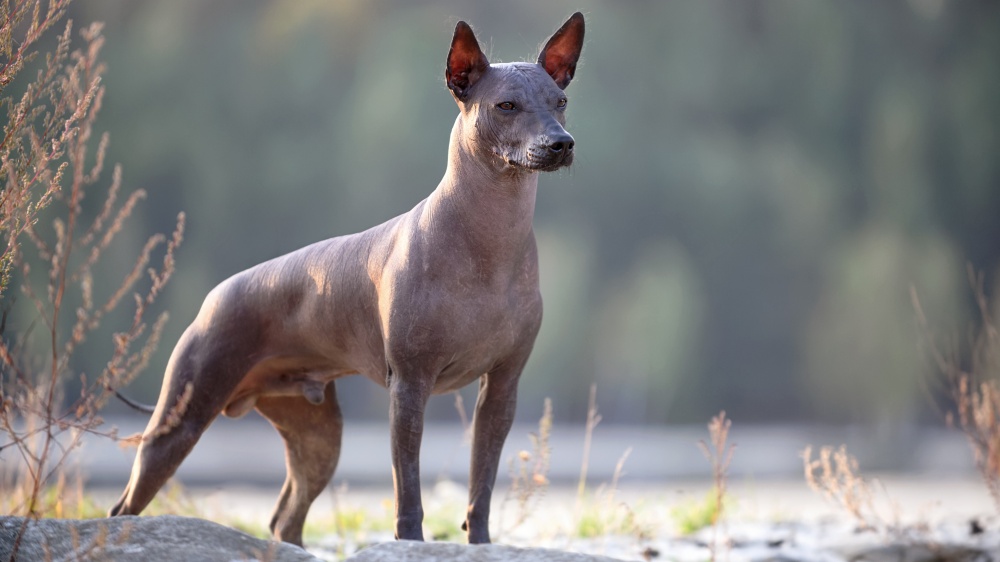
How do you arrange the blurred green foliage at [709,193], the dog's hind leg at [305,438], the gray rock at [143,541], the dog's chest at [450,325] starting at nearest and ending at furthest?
the gray rock at [143,541] → the dog's chest at [450,325] → the dog's hind leg at [305,438] → the blurred green foliage at [709,193]

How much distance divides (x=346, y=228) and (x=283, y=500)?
43.0ft

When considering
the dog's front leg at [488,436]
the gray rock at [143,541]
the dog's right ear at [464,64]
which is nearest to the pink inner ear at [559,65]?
the dog's right ear at [464,64]

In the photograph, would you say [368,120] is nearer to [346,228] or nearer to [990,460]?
[346,228]

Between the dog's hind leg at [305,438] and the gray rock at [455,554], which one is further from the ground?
the dog's hind leg at [305,438]

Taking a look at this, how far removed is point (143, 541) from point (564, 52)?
2.00 meters

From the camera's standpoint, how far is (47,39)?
600 inches

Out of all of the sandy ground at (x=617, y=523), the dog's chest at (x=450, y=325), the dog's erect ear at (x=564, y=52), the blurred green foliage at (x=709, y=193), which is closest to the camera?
the dog's chest at (x=450, y=325)

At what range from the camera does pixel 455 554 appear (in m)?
2.77

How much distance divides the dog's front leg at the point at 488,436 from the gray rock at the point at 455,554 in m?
0.67

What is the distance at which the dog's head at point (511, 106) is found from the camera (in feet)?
10.1

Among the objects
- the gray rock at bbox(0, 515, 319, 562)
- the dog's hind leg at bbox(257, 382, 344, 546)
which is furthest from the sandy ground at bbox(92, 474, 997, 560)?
the gray rock at bbox(0, 515, 319, 562)

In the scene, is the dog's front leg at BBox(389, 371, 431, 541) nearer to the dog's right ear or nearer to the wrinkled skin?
the wrinkled skin

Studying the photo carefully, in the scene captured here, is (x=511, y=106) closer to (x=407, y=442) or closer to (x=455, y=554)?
(x=407, y=442)

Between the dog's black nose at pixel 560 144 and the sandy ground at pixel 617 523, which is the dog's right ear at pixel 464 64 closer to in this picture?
the dog's black nose at pixel 560 144
